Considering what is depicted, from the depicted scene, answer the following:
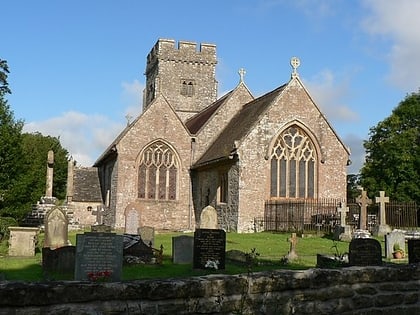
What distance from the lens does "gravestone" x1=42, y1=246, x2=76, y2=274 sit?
38.4ft

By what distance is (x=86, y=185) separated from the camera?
1399 inches

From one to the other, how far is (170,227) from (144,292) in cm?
2491

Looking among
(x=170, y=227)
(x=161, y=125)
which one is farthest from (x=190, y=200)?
(x=161, y=125)

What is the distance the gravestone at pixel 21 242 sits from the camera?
14.9 m

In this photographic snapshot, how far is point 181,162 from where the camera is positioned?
30.9 meters

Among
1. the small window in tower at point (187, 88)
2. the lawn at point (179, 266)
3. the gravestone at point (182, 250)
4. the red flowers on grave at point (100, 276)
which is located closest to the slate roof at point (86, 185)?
the small window in tower at point (187, 88)

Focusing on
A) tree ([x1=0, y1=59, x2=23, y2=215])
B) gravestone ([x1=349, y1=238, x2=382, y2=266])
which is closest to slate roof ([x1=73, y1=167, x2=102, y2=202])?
tree ([x1=0, y1=59, x2=23, y2=215])

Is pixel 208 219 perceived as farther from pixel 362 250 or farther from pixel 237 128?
pixel 237 128

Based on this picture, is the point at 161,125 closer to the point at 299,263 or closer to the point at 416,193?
the point at 299,263

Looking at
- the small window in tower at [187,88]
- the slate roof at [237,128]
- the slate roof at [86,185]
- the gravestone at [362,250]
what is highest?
the small window in tower at [187,88]

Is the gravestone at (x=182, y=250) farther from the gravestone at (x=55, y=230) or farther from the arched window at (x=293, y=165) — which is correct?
the arched window at (x=293, y=165)

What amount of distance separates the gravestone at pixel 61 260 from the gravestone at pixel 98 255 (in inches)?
73.0

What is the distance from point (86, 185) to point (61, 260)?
2428cm

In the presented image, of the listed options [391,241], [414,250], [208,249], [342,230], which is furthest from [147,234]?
[342,230]
